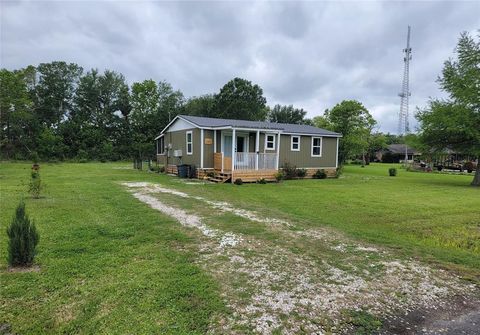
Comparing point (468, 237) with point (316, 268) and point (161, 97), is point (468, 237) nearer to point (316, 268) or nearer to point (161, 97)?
point (316, 268)

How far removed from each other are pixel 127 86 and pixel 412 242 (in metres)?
45.4

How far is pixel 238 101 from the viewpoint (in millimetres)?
41500

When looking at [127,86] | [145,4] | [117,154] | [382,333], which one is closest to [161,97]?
[127,86]

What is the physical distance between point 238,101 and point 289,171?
2622 centimetres

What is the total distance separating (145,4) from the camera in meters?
13.1

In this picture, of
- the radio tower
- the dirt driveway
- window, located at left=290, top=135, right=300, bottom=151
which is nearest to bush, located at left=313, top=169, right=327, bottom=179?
window, located at left=290, top=135, right=300, bottom=151

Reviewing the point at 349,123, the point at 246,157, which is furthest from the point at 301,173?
the point at 349,123

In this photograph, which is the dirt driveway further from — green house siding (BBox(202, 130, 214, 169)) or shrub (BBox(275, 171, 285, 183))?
green house siding (BBox(202, 130, 214, 169))

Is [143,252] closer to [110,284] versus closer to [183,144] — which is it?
[110,284]

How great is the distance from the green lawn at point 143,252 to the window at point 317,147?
10.2 metres

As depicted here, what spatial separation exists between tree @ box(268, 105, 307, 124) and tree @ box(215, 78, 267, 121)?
7118 millimetres

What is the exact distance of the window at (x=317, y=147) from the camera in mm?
19516

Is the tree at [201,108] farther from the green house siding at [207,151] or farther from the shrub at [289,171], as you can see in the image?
the green house siding at [207,151]

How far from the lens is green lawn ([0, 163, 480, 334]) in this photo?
2.71m
